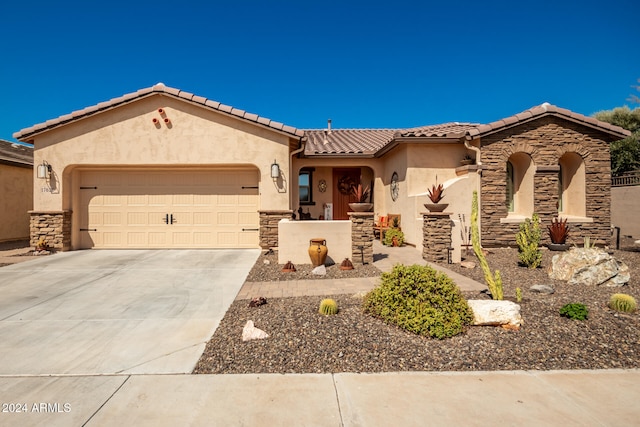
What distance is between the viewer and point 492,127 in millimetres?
10523

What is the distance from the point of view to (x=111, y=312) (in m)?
4.92

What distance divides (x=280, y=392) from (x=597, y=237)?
12.8 meters

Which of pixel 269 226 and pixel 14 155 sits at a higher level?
pixel 14 155

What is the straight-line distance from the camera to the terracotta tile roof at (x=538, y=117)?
1055cm

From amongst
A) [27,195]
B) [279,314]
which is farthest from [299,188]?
[27,195]

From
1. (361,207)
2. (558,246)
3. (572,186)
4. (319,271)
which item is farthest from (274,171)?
(572,186)

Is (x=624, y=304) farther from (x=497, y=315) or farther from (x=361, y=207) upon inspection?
(x=361, y=207)

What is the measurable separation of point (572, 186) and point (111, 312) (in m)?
14.0

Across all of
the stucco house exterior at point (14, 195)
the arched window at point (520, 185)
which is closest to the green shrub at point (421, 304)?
the arched window at point (520, 185)

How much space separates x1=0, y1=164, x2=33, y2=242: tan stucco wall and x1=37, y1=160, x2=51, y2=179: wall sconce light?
4.39m

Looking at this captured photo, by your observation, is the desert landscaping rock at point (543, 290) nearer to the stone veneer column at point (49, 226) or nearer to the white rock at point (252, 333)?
the white rock at point (252, 333)

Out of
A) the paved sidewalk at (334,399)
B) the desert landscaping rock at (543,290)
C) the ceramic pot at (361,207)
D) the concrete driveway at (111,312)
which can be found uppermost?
the ceramic pot at (361,207)

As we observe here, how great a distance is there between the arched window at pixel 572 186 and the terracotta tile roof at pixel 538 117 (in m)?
1.13

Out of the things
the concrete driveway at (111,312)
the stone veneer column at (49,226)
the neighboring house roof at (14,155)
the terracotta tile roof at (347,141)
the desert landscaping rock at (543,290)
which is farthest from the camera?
the terracotta tile roof at (347,141)
